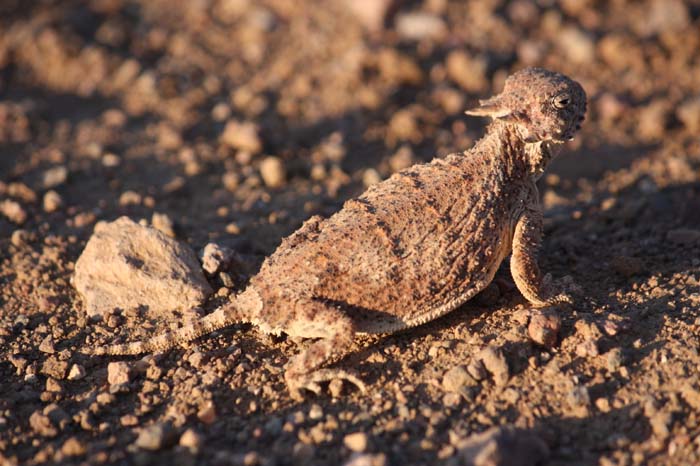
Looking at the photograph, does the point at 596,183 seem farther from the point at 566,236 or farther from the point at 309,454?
the point at 309,454

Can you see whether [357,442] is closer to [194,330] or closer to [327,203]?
[194,330]

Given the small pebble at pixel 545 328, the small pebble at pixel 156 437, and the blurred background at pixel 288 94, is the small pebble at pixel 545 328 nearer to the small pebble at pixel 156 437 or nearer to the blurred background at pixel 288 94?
the small pebble at pixel 156 437

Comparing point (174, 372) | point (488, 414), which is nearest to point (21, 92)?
point (174, 372)

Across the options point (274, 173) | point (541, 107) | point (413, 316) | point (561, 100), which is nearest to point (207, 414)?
point (413, 316)

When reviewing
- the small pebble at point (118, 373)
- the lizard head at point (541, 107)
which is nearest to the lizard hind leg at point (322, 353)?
the small pebble at point (118, 373)

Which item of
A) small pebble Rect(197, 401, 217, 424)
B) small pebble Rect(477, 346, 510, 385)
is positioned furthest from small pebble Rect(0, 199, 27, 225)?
small pebble Rect(477, 346, 510, 385)

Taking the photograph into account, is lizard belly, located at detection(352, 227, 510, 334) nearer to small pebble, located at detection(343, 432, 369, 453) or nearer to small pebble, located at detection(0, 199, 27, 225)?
small pebble, located at detection(343, 432, 369, 453)

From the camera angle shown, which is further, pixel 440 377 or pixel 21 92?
pixel 21 92

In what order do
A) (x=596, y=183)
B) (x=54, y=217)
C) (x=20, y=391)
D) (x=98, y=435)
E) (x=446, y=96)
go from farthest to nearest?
1. (x=446, y=96)
2. (x=596, y=183)
3. (x=54, y=217)
4. (x=20, y=391)
5. (x=98, y=435)
